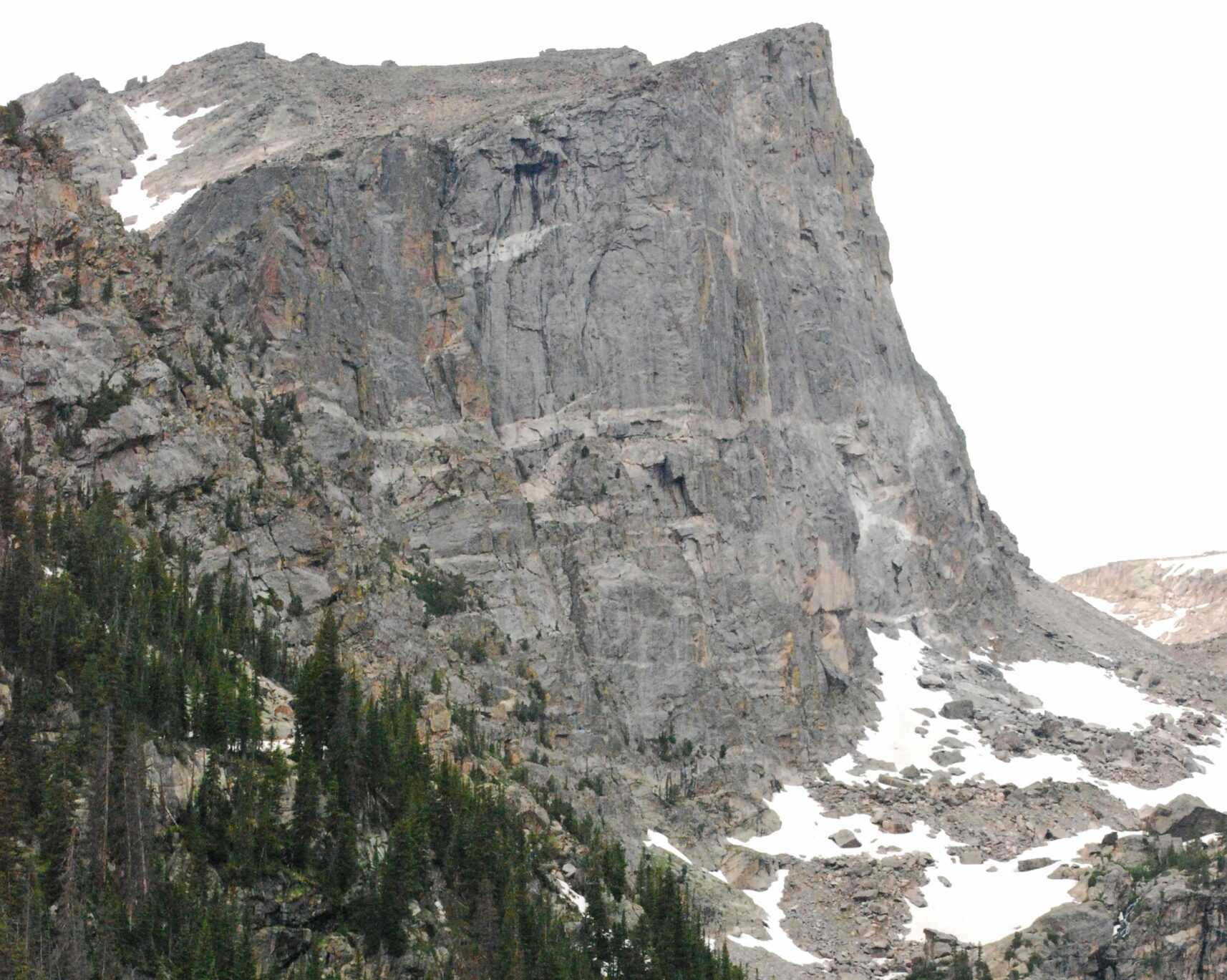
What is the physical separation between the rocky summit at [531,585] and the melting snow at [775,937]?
50 cm

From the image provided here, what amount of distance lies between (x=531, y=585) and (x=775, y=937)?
3709 centimetres

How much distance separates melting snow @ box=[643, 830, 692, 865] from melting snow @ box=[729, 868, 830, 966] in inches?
227

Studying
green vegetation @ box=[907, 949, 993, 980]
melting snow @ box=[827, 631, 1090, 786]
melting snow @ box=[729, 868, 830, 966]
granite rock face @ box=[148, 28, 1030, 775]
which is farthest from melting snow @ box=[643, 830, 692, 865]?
melting snow @ box=[827, 631, 1090, 786]

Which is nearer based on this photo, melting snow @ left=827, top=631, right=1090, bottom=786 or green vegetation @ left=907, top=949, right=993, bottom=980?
green vegetation @ left=907, top=949, right=993, bottom=980

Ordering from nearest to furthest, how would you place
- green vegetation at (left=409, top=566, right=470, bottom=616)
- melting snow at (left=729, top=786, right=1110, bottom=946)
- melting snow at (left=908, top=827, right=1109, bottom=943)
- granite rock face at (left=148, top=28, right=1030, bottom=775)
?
1. melting snow at (left=908, top=827, right=1109, bottom=943)
2. melting snow at (left=729, top=786, right=1110, bottom=946)
3. green vegetation at (left=409, top=566, right=470, bottom=616)
4. granite rock face at (left=148, top=28, right=1030, bottom=775)

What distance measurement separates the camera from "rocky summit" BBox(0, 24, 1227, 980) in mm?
82938

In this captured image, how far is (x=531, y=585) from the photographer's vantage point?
5463 inches

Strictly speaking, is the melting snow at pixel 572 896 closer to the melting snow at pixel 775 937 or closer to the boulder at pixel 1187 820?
the melting snow at pixel 775 937

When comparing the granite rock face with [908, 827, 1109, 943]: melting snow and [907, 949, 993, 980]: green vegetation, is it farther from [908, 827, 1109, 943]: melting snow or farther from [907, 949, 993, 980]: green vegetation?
[907, 949, 993, 980]: green vegetation

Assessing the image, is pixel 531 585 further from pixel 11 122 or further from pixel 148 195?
pixel 148 195

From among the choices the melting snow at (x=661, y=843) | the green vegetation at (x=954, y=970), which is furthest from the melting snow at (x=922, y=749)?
the green vegetation at (x=954, y=970)

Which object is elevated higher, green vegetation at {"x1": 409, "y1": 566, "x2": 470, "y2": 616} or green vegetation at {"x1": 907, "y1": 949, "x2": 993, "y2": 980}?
green vegetation at {"x1": 409, "y1": 566, "x2": 470, "y2": 616}

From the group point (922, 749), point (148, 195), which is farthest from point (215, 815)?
point (148, 195)

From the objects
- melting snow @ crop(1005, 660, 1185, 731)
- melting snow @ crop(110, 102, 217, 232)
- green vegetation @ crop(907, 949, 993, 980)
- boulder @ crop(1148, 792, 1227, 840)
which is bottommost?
green vegetation @ crop(907, 949, 993, 980)
